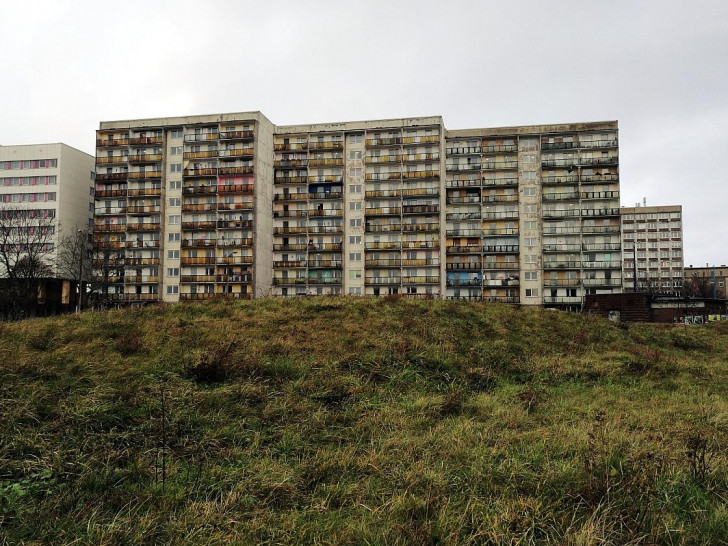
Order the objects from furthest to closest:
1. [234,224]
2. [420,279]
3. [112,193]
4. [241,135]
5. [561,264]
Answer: [112,193] → [241,135] → [234,224] → [420,279] → [561,264]

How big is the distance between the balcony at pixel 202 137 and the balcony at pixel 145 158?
212 inches

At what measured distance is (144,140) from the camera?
257 ft

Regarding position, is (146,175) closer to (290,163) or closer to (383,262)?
(290,163)

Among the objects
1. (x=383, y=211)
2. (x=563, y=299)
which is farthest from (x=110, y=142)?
(x=563, y=299)

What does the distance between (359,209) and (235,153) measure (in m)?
21.8

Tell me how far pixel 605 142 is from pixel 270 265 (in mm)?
55982

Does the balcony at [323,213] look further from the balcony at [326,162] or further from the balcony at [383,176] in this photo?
the balcony at [326,162]

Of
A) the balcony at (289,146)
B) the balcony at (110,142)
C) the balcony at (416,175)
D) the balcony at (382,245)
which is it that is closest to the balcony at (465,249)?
the balcony at (382,245)

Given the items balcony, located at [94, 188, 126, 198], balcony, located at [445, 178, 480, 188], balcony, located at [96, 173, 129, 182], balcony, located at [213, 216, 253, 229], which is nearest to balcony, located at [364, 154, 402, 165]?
balcony, located at [445, 178, 480, 188]

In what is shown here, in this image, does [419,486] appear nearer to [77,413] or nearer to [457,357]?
[77,413]

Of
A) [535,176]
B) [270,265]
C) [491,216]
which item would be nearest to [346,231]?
[270,265]

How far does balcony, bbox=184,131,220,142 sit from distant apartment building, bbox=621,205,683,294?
13145 centimetres

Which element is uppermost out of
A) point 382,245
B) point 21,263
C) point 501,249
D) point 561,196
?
point 561,196

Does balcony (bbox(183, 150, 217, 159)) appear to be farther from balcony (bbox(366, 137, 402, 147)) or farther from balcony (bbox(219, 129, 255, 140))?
balcony (bbox(366, 137, 402, 147))
